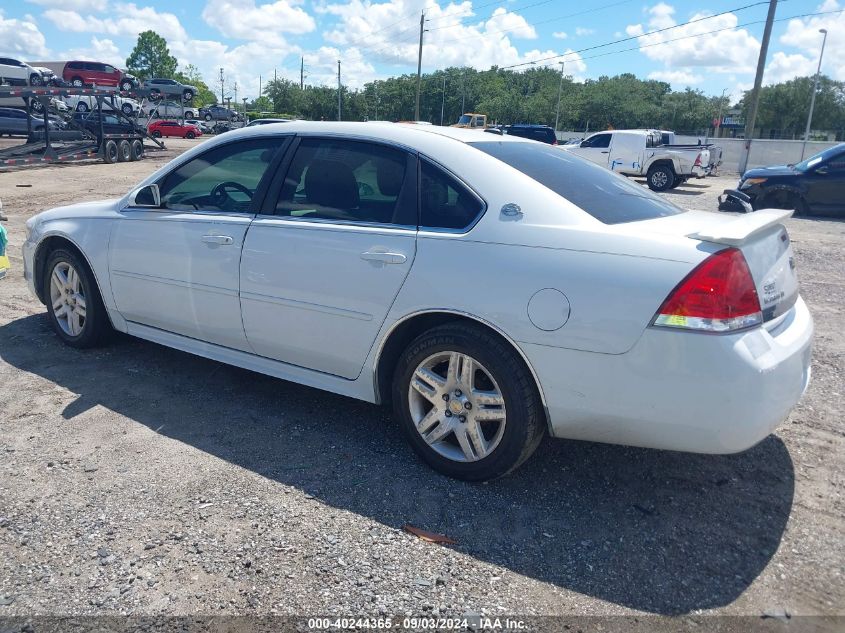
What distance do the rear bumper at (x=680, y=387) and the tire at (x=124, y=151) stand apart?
23.6 meters

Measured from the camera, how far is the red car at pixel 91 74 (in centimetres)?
4600

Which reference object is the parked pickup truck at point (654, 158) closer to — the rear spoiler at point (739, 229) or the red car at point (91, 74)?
the rear spoiler at point (739, 229)

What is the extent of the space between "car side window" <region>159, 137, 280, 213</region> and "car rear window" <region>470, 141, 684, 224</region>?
52.8 inches

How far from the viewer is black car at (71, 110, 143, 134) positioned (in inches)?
960

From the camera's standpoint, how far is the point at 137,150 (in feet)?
79.7

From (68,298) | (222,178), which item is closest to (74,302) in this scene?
(68,298)

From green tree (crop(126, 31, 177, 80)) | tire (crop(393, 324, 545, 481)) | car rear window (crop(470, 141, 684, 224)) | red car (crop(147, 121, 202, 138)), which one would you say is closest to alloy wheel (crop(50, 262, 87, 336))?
tire (crop(393, 324, 545, 481))

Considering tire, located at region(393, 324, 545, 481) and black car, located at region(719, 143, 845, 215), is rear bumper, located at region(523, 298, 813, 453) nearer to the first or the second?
tire, located at region(393, 324, 545, 481)

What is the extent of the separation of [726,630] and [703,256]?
4.44 ft

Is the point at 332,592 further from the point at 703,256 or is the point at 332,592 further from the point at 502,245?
the point at 703,256

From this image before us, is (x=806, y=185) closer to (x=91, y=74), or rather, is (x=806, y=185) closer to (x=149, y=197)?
(x=149, y=197)

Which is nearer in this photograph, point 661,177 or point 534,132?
point 661,177

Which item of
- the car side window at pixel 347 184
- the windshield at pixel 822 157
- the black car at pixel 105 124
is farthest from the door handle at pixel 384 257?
the black car at pixel 105 124

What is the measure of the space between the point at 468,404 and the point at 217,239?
5.85 feet
